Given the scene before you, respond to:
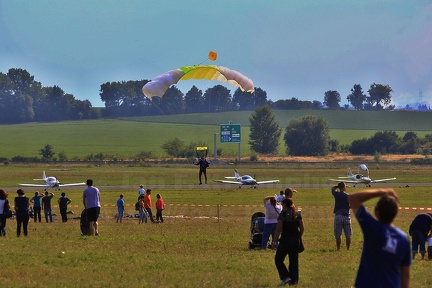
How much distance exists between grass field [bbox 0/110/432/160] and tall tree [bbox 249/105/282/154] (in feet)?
6.47

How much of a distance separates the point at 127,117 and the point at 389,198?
18820 centimetres

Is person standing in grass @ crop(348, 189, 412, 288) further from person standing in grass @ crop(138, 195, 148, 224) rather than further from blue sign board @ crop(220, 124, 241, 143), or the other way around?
blue sign board @ crop(220, 124, 241, 143)

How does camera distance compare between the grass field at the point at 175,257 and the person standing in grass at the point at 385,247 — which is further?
the grass field at the point at 175,257

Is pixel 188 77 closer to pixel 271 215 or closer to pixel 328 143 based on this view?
pixel 271 215

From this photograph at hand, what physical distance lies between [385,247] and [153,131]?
161071mm

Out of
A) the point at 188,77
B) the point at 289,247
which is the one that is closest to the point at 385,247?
the point at 289,247

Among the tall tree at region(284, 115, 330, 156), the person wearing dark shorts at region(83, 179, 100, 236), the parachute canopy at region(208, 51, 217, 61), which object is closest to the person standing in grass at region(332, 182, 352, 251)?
the person wearing dark shorts at region(83, 179, 100, 236)

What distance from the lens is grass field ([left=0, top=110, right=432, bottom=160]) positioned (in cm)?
14588

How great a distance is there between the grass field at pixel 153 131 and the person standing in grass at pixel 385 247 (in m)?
119

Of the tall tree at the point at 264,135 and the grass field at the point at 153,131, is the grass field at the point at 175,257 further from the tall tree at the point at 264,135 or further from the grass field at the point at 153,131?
the tall tree at the point at 264,135

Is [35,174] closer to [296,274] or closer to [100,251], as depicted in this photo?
[100,251]

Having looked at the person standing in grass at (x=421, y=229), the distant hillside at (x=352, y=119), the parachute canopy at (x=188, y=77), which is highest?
the distant hillside at (x=352, y=119)

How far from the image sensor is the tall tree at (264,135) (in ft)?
505

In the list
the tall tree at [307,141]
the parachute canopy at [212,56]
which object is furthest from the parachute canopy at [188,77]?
the tall tree at [307,141]
